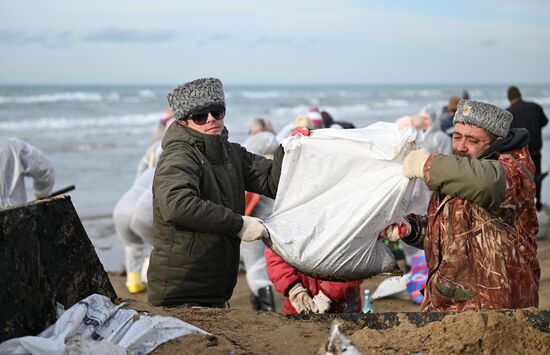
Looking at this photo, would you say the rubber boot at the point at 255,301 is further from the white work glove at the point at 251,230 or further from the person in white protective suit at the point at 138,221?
the white work glove at the point at 251,230

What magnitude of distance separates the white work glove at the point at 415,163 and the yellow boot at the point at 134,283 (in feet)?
17.5

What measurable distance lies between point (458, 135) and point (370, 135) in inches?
16.7

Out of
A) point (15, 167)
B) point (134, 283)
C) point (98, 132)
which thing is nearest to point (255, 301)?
point (134, 283)

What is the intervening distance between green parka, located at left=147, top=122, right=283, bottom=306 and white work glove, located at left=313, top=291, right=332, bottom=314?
21.4 inches

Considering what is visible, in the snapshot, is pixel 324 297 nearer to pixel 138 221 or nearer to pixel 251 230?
pixel 251 230

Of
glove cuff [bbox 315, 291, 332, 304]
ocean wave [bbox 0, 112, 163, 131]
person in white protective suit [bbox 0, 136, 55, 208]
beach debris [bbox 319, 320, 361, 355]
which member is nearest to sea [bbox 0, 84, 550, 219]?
ocean wave [bbox 0, 112, 163, 131]

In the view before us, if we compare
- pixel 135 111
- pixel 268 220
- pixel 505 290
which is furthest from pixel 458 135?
pixel 135 111

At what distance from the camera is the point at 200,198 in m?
3.71

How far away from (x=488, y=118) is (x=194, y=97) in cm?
144

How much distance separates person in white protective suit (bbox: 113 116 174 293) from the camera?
304 inches

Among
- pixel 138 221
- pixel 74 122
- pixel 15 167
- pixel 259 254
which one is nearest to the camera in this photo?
pixel 15 167

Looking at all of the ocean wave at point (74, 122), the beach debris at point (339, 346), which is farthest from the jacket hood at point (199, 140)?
the ocean wave at point (74, 122)

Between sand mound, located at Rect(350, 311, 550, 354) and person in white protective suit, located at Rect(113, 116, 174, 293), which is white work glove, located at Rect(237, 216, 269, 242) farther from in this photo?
person in white protective suit, located at Rect(113, 116, 174, 293)

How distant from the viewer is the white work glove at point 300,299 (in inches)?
172
